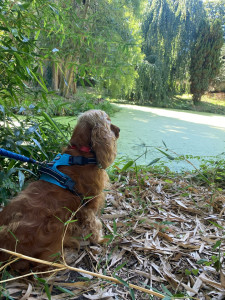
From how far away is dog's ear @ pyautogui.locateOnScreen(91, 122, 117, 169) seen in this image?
1.51 metres

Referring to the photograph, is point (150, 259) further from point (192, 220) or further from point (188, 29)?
point (188, 29)

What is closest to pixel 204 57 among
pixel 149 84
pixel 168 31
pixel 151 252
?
pixel 168 31

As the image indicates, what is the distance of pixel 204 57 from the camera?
1443cm

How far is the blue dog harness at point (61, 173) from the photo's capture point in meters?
1.34

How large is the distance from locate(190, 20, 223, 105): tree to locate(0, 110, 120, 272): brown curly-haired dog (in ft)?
46.5

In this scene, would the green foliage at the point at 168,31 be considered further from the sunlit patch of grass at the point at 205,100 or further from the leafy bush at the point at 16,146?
the leafy bush at the point at 16,146

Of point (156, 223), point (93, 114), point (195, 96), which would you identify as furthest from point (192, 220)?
point (195, 96)

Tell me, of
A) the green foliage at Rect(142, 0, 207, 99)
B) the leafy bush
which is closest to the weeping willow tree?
the green foliage at Rect(142, 0, 207, 99)

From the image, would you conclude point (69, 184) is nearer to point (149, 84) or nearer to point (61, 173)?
point (61, 173)

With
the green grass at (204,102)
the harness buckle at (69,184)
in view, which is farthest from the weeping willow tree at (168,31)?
the harness buckle at (69,184)

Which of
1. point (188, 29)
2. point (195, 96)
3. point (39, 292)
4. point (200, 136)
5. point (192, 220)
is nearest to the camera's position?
point (39, 292)

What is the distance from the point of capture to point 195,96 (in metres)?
15.1

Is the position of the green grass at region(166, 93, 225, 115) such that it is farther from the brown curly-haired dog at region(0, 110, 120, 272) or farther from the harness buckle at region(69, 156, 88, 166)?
the harness buckle at region(69, 156, 88, 166)

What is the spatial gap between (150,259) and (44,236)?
0.66 meters
